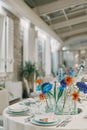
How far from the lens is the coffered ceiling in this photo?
24.1 feet

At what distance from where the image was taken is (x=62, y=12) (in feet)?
28.9

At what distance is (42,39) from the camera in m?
12.0

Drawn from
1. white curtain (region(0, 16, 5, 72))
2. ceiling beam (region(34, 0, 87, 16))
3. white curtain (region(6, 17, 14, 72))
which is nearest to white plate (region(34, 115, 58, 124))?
white curtain (region(0, 16, 5, 72))

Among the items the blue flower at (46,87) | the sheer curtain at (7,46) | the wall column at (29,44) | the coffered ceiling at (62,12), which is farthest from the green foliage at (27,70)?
the blue flower at (46,87)

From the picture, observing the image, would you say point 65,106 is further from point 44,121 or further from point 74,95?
point 44,121

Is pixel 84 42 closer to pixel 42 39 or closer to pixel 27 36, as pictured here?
pixel 42 39

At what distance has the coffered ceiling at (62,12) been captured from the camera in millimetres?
7344

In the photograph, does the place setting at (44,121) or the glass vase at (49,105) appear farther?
the glass vase at (49,105)

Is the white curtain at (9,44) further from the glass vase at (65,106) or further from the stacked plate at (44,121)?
the stacked plate at (44,121)

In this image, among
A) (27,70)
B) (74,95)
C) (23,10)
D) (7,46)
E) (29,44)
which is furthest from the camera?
(29,44)

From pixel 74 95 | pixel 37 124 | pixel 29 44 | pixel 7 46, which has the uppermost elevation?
pixel 29 44

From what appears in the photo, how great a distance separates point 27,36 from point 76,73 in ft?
21.0

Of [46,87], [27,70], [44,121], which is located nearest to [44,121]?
[44,121]

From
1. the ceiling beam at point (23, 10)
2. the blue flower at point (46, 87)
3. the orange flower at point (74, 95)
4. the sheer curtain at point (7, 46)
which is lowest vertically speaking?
the orange flower at point (74, 95)
